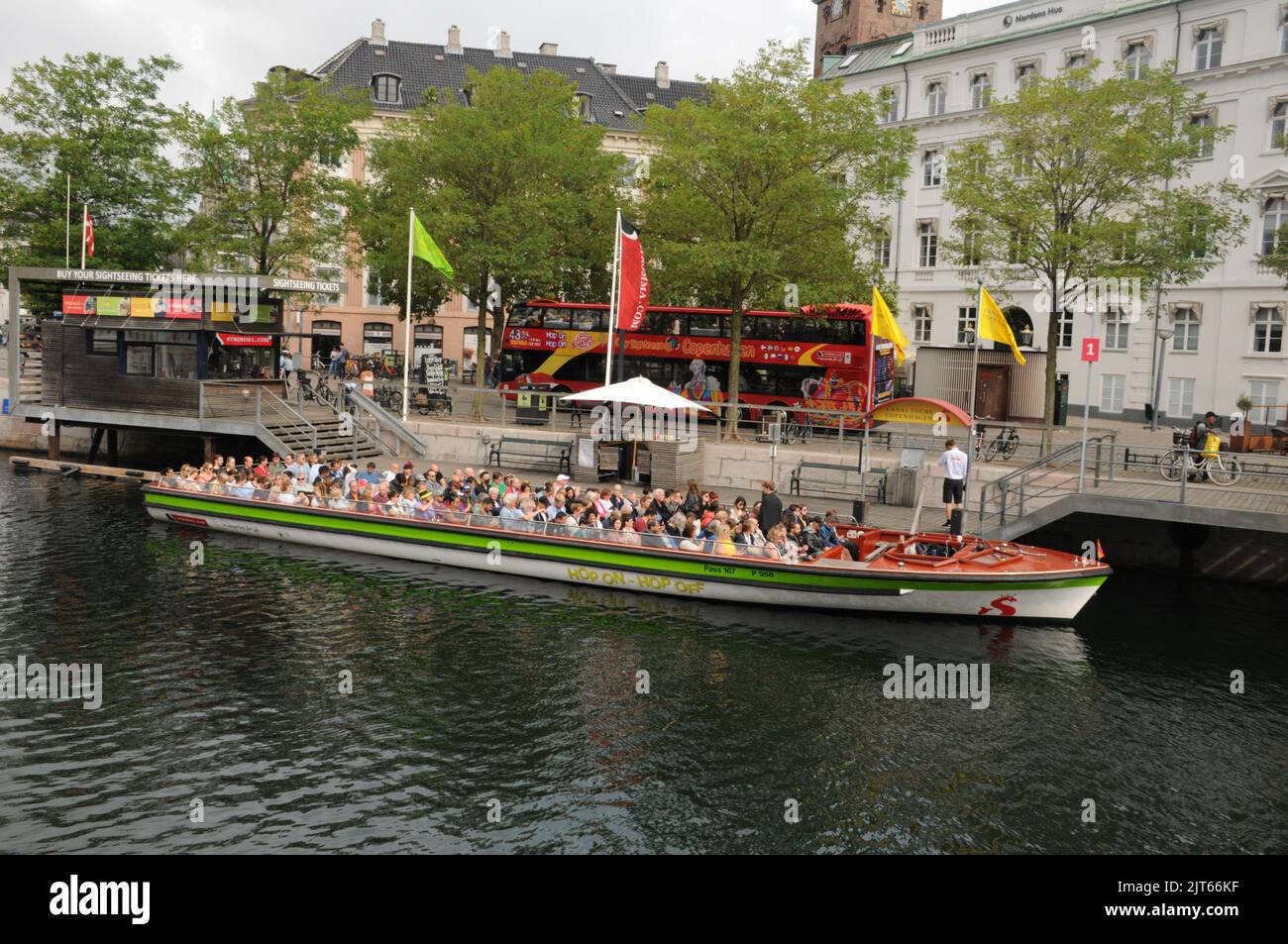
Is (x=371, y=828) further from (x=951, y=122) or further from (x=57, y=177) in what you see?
(x=951, y=122)

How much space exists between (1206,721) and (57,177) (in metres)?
41.2

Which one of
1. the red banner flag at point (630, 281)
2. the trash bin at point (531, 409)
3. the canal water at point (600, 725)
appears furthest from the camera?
the trash bin at point (531, 409)

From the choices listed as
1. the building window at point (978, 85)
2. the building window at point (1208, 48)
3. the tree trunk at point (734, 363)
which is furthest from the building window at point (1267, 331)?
the tree trunk at point (734, 363)

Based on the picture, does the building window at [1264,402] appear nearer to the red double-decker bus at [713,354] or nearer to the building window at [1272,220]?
the building window at [1272,220]

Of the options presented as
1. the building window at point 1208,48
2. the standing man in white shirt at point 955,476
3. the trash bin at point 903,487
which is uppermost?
the building window at point 1208,48

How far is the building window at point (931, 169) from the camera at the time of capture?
176ft

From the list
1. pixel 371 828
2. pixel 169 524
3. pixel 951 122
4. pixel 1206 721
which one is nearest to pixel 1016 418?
pixel 951 122

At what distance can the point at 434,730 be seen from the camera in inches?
550

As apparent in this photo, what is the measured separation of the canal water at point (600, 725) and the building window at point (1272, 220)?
2662cm

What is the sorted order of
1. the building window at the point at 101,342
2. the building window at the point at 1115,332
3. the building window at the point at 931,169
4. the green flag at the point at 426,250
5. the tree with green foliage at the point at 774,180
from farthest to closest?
1. the building window at the point at 931,169
2. the building window at the point at 1115,332
3. the building window at the point at 101,342
4. the tree with green foliage at the point at 774,180
5. the green flag at the point at 426,250

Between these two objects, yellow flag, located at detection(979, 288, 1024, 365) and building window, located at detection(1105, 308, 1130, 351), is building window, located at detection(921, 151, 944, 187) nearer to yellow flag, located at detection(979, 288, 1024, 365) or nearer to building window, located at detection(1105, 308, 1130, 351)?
building window, located at detection(1105, 308, 1130, 351)

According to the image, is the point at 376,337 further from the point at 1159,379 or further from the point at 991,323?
the point at 991,323

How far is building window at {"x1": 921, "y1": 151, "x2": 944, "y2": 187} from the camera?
5372 cm

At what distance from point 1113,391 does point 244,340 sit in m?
36.1
